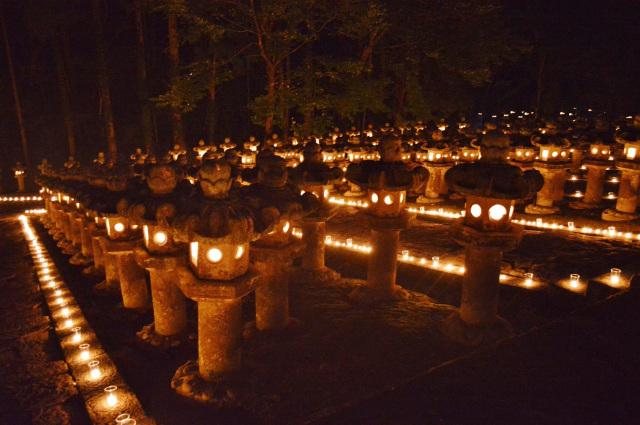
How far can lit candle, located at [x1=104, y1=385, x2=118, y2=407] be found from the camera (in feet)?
14.7

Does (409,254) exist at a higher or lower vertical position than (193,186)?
lower

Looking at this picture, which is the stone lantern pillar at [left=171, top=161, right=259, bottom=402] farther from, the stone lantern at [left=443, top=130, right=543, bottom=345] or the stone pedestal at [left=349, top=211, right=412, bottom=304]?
the stone lantern at [left=443, top=130, right=543, bottom=345]

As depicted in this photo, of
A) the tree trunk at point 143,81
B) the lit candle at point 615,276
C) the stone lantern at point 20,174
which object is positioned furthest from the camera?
the stone lantern at point 20,174

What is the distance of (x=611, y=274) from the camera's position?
680 cm

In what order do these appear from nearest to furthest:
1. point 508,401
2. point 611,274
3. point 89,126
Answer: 1. point 508,401
2. point 611,274
3. point 89,126

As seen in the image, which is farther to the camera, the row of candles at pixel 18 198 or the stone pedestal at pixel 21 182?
the stone pedestal at pixel 21 182

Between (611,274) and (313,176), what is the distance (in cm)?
481

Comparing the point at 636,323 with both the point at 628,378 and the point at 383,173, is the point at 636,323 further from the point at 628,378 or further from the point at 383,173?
the point at 383,173

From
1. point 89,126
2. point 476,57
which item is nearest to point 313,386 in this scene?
point 476,57

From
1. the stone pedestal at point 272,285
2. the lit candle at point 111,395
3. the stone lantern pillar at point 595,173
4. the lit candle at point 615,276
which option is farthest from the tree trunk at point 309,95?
the lit candle at point 111,395

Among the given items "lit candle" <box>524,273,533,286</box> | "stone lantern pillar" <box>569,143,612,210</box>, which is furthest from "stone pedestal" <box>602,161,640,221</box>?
"lit candle" <box>524,273,533,286</box>

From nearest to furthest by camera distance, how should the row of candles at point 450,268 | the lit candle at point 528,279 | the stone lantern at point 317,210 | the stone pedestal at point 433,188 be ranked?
the row of candles at point 450,268 → the stone lantern at point 317,210 → the lit candle at point 528,279 → the stone pedestal at point 433,188

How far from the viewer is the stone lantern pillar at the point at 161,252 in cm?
507

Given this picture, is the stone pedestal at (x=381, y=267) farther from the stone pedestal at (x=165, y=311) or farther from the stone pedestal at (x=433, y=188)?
the stone pedestal at (x=433, y=188)
